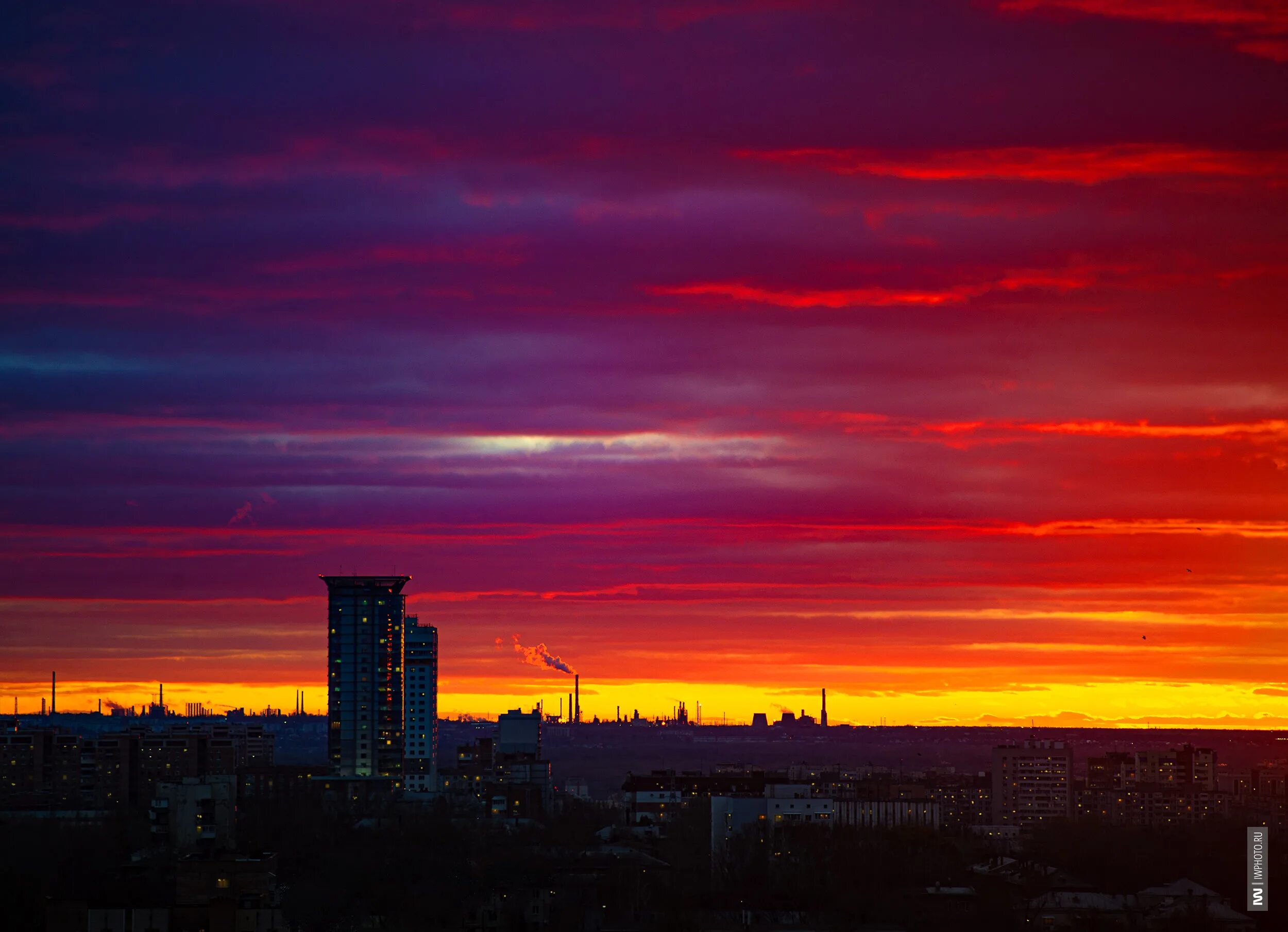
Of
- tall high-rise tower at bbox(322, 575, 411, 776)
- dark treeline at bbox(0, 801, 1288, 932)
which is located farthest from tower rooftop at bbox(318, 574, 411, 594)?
dark treeline at bbox(0, 801, 1288, 932)

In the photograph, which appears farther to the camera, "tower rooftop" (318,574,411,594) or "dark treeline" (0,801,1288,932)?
"tower rooftop" (318,574,411,594)

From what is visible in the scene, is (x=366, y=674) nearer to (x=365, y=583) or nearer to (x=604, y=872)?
(x=365, y=583)

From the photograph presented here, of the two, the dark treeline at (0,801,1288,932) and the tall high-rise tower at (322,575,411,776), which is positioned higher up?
the tall high-rise tower at (322,575,411,776)

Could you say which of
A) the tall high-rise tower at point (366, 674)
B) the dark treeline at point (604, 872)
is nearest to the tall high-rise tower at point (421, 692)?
the tall high-rise tower at point (366, 674)

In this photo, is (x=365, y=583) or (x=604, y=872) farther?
(x=365, y=583)

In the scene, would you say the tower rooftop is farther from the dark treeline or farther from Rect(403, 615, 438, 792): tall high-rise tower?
the dark treeline

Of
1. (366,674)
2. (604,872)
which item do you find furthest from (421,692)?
(604,872)
